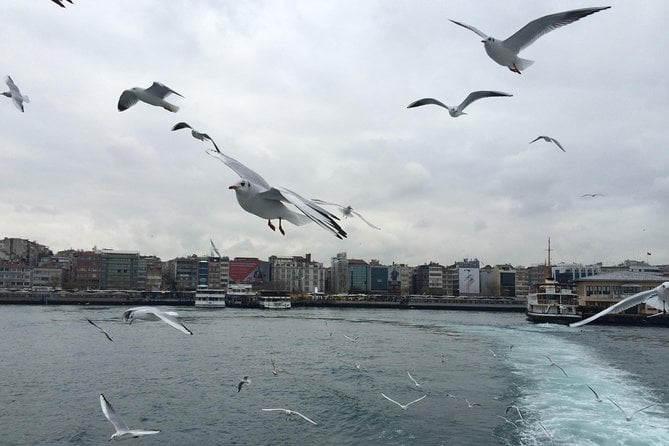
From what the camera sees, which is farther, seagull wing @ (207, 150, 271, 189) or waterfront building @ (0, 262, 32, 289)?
waterfront building @ (0, 262, 32, 289)

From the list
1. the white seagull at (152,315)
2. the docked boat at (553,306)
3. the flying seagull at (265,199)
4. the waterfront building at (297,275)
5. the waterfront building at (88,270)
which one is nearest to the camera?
the flying seagull at (265,199)

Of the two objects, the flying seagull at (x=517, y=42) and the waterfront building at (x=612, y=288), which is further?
the waterfront building at (x=612, y=288)

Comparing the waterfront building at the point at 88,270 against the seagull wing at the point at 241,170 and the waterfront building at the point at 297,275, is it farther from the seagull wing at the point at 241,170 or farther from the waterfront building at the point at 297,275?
the seagull wing at the point at 241,170

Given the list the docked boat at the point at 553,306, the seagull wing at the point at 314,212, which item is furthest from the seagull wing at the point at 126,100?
the docked boat at the point at 553,306

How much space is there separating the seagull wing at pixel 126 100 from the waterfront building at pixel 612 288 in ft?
182

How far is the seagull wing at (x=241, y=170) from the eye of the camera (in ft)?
17.0

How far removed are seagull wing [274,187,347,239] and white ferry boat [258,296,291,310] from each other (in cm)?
7079

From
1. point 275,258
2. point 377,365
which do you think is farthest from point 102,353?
point 275,258

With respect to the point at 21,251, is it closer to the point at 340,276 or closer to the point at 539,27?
the point at 340,276

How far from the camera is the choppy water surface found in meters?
12.5

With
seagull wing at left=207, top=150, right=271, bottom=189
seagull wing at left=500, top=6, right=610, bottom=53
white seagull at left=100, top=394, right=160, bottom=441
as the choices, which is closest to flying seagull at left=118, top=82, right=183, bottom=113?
seagull wing at left=207, top=150, right=271, bottom=189

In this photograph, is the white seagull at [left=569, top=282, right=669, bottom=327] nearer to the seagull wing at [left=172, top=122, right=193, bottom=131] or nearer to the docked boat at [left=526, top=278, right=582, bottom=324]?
the seagull wing at [left=172, top=122, right=193, bottom=131]

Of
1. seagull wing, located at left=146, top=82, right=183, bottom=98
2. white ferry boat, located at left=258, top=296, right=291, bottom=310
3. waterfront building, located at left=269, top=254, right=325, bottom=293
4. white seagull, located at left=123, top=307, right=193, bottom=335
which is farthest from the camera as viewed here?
waterfront building, located at left=269, top=254, right=325, bottom=293

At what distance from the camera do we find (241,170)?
17.7ft
